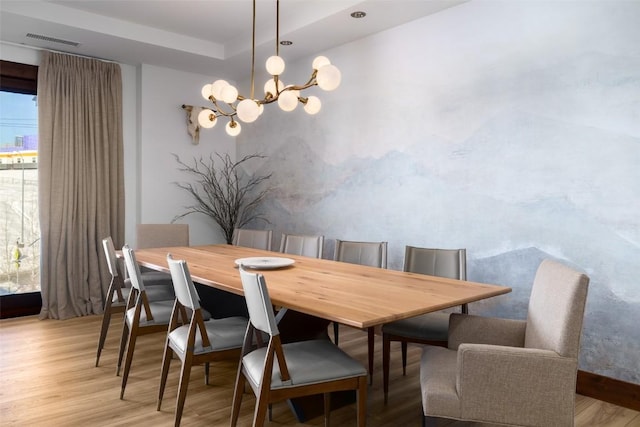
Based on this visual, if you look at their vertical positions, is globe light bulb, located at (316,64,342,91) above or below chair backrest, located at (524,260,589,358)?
above

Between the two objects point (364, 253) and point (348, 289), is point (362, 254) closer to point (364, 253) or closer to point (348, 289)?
point (364, 253)

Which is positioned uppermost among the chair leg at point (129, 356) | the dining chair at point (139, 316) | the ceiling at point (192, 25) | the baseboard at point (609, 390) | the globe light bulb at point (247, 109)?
the ceiling at point (192, 25)

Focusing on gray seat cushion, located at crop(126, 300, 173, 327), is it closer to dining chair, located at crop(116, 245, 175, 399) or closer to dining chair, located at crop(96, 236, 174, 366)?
dining chair, located at crop(116, 245, 175, 399)

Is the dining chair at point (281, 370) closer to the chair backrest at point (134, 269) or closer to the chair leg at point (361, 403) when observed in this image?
the chair leg at point (361, 403)

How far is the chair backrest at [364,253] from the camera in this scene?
3531mm

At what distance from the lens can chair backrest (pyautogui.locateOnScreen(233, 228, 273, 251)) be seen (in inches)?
173

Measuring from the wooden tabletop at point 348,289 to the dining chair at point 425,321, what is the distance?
289 mm

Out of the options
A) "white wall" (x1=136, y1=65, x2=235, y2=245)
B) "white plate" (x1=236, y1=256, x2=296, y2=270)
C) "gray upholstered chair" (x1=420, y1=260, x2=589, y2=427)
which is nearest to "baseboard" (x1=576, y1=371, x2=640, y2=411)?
"gray upholstered chair" (x1=420, y1=260, x2=589, y2=427)

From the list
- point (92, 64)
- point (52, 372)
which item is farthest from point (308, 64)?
point (52, 372)

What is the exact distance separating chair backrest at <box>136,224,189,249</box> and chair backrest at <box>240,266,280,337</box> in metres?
2.61

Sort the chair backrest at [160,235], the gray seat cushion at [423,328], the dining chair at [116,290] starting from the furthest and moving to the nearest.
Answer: the chair backrest at [160,235] → the dining chair at [116,290] → the gray seat cushion at [423,328]

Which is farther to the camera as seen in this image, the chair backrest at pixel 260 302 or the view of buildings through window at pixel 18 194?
the view of buildings through window at pixel 18 194

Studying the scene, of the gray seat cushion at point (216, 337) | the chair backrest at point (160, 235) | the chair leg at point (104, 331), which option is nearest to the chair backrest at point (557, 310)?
the gray seat cushion at point (216, 337)

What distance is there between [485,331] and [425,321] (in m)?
0.56
